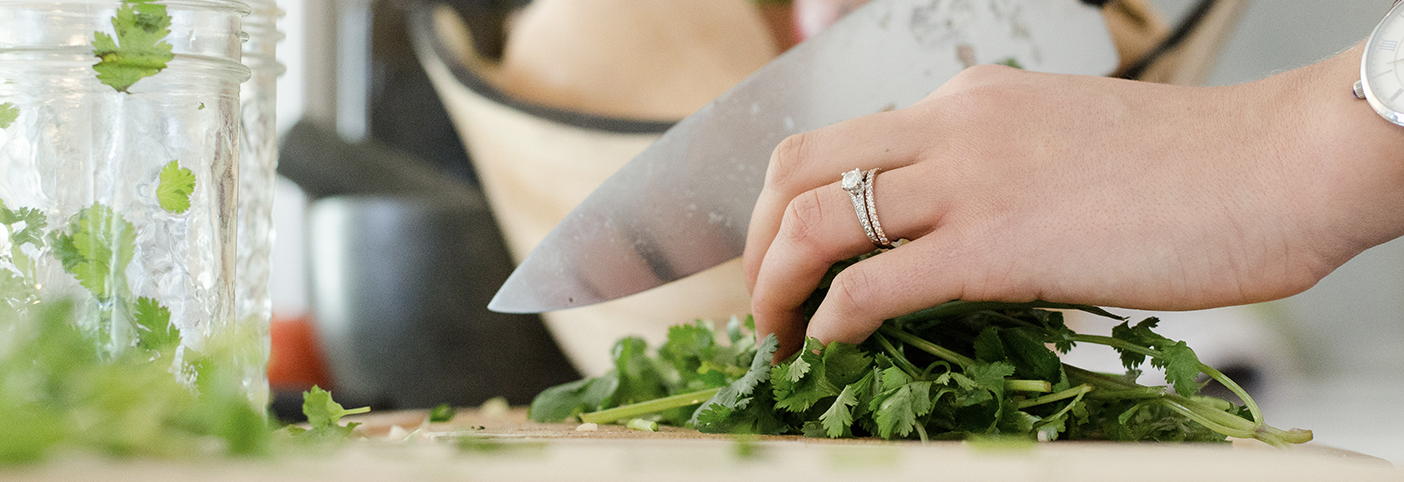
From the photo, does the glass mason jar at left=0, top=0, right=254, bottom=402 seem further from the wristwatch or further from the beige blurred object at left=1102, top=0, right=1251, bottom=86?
the beige blurred object at left=1102, top=0, right=1251, bottom=86

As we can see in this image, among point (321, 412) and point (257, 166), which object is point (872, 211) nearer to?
point (321, 412)

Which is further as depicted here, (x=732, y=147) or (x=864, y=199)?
(x=732, y=147)

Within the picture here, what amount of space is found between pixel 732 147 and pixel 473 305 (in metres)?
0.72

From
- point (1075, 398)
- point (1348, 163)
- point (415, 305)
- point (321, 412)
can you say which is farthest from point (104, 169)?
point (415, 305)

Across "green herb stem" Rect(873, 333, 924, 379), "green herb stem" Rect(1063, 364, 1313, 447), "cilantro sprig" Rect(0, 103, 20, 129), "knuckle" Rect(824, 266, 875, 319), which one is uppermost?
"cilantro sprig" Rect(0, 103, 20, 129)

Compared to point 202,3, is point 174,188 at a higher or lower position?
lower

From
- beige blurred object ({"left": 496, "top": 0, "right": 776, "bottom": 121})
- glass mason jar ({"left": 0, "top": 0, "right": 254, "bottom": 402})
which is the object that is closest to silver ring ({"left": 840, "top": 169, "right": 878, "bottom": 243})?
glass mason jar ({"left": 0, "top": 0, "right": 254, "bottom": 402})

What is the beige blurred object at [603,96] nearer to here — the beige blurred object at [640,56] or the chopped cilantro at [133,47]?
the beige blurred object at [640,56]

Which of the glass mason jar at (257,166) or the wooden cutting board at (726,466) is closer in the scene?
the wooden cutting board at (726,466)

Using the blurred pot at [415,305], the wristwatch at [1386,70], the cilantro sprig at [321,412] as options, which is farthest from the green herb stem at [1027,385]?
the blurred pot at [415,305]

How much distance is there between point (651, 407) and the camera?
2.01 feet

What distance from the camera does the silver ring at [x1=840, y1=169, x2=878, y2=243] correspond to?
505mm

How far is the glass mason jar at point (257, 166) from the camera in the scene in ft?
2.15

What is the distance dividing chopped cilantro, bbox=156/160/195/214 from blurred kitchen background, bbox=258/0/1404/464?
757mm
